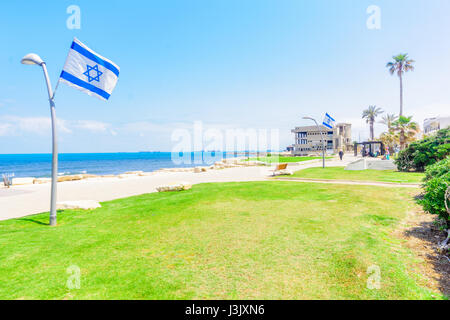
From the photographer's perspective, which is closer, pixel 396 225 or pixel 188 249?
pixel 188 249

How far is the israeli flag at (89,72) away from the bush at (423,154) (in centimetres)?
2053

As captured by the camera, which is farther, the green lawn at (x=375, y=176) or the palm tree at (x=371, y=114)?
the palm tree at (x=371, y=114)

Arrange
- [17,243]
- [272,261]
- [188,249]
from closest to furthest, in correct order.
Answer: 1. [272,261]
2. [188,249]
3. [17,243]

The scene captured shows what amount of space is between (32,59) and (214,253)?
736 centimetres

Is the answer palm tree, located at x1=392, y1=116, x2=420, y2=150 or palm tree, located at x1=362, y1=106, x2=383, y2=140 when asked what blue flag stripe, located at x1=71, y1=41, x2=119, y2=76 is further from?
palm tree, located at x1=362, y1=106, x2=383, y2=140

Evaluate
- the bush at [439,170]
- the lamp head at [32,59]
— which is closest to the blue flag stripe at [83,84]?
the lamp head at [32,59]

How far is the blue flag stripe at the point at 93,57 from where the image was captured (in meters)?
6.36

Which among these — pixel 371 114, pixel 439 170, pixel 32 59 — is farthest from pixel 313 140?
pixel 32 59

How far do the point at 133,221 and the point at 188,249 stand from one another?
9.35 feet

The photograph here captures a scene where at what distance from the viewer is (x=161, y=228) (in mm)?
5875

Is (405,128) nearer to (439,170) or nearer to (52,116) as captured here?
(439,170)

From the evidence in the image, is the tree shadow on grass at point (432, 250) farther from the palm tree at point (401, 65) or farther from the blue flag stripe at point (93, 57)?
the palm tree at point (401, 65)
